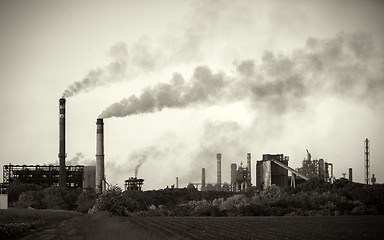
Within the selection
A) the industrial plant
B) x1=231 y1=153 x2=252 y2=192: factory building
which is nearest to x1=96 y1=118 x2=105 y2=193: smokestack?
the industrial plant

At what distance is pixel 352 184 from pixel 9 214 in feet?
183

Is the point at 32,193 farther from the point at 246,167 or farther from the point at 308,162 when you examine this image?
the point at 308,162

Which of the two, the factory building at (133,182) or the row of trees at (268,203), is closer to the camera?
the row of trees at (268,203)

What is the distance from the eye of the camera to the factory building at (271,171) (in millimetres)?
114500

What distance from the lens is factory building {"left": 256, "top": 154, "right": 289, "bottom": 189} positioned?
11450 centimetres

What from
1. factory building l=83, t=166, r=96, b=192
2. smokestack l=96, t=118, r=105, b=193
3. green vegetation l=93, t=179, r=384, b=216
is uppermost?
smokestack l=96, t=118, r=105, b=193

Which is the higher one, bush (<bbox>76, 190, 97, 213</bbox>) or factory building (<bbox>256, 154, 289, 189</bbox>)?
factory building (<bbox>256, 154, 289, 189</bbox>)

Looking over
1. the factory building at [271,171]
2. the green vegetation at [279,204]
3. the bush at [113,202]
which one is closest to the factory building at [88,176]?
the factory building at [271,171]

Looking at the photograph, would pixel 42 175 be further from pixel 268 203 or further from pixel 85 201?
pixel 268 203

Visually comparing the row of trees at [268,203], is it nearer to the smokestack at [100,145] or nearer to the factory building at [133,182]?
the smokestack at [100,145]

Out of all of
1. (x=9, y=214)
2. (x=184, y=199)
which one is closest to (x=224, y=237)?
(x=9, y=214)

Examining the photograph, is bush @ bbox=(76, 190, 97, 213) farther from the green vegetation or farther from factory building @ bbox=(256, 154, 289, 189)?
factory building @ bbox=(256, 154, 289, 189)

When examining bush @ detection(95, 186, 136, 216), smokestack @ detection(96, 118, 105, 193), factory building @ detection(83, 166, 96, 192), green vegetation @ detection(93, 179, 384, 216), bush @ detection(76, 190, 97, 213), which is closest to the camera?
bush @ detection(95, 186, 136, 216)

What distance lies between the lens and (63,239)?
3875cm
